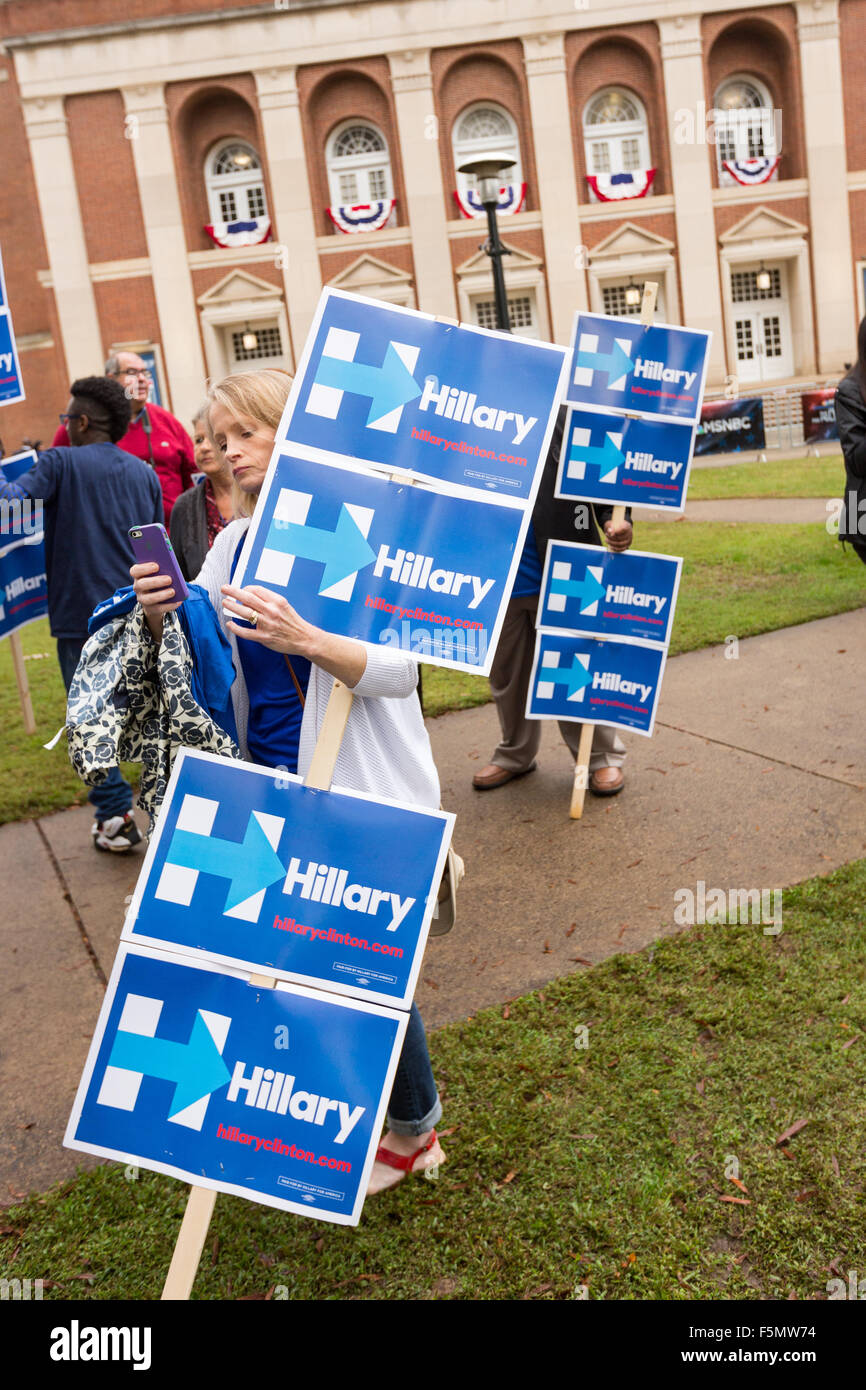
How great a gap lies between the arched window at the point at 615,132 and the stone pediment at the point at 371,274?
22.7 ft

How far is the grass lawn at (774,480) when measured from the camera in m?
15.2

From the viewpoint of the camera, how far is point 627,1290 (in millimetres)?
2414

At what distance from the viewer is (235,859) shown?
234 centimetres

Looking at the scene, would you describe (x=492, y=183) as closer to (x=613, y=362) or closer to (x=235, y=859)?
(x=613, y=362)

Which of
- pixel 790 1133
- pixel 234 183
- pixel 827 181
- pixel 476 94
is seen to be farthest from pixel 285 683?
pixel 827 181

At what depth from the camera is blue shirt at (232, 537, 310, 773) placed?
2518mm

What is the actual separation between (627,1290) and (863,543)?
10.6 ft

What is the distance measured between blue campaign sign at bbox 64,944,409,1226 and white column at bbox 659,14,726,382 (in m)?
31.3

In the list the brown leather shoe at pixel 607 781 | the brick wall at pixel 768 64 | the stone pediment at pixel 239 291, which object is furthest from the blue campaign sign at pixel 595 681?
the brick wall at pixel 768 64

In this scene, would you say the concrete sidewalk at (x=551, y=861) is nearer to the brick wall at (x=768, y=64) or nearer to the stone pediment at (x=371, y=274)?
the stone pediment at (x=371, y=274)

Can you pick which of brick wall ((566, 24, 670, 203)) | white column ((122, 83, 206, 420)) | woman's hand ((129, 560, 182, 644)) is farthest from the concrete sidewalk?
brick wall ((566, 24, 670, 203))

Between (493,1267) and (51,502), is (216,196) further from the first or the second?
(493,1267)

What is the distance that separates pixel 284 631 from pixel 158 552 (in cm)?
31
